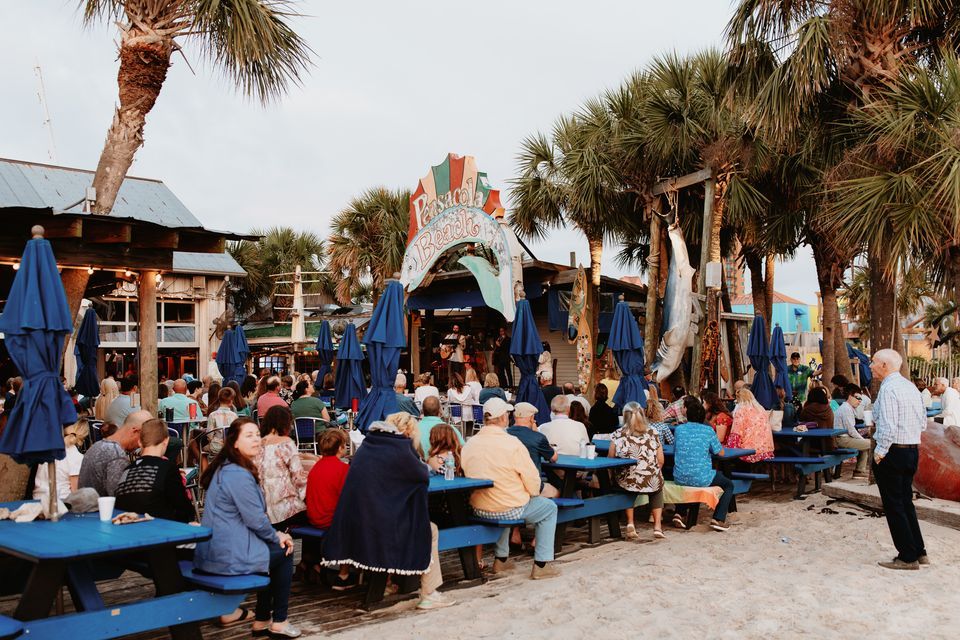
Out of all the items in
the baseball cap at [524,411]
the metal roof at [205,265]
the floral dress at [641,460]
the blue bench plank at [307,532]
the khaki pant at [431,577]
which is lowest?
the khaki pant at [431,577]

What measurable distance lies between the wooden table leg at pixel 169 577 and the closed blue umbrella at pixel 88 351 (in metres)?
8.56

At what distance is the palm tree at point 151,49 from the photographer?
9156 mm

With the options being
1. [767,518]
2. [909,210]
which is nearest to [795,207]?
[909,210]

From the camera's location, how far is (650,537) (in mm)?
7777

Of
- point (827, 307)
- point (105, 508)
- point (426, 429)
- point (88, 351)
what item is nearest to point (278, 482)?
point (105, 508)

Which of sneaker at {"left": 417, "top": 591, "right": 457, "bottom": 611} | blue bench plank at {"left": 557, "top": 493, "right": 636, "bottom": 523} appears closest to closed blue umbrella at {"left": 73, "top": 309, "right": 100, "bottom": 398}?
blue bench plank at {"left": 557, "top": 493, "right": 636, "bottom": 523}

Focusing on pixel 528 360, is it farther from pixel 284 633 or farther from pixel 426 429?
pixel 284 633

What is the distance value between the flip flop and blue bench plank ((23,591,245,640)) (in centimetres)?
88

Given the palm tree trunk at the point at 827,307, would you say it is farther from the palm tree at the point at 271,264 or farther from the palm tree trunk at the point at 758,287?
the palm tree at the point at 271,264

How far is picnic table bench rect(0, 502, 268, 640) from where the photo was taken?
12.3 ft

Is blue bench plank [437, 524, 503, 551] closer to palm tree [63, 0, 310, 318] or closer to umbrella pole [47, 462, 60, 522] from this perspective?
umbrella pole [47, 462, 60, 522]

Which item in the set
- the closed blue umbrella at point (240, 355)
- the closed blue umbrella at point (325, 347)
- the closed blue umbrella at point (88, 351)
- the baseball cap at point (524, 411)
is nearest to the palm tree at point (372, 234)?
the closed blue umbrella at point (325, 347)

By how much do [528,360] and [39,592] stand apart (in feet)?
25.4

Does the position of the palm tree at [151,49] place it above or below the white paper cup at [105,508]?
above
